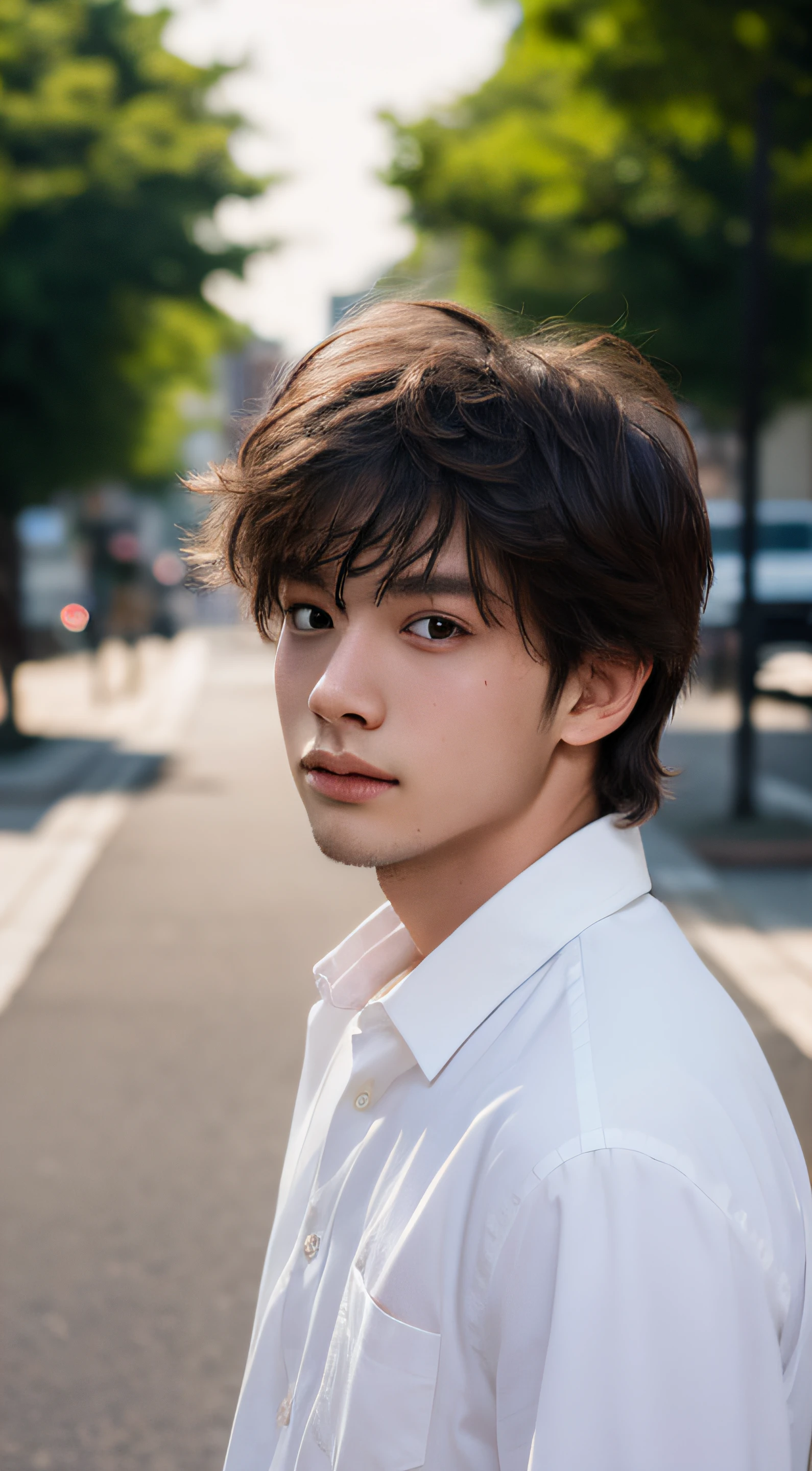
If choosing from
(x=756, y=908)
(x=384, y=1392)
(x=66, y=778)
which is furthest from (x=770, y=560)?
(x=384, y=1392)

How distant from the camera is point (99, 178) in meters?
11.6

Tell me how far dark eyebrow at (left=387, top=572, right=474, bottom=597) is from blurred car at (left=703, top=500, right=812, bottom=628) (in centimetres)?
1528

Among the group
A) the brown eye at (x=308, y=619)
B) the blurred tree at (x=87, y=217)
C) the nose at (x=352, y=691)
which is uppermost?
the blurred tree at (x=87, y=217)

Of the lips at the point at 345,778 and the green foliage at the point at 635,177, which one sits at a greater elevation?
the green foliage at the point at 635,177

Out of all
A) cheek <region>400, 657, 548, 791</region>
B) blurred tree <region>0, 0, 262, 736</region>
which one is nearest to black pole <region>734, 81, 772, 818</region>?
blurred tree <region>0, 0, 262, 736</region>

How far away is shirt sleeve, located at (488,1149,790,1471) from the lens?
0.93 meters

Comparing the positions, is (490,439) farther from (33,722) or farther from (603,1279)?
(33,722)

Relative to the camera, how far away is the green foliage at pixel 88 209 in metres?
11.4

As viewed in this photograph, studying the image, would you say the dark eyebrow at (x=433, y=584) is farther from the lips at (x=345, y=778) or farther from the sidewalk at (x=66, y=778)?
the sidewalk at (x=66, y=778)

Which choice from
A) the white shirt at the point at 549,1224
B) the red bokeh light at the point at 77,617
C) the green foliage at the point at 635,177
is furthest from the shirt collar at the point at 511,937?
the red bokeh light at the point at 77,617

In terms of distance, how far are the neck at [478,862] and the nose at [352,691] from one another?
6.3 inches

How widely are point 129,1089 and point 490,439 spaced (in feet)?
13.4

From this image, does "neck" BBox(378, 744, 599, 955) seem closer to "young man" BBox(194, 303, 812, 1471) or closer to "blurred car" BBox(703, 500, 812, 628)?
"young man" BBox(194, 303, 812, 1471)

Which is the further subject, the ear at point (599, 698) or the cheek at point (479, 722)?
the ear at point (599, 698)
